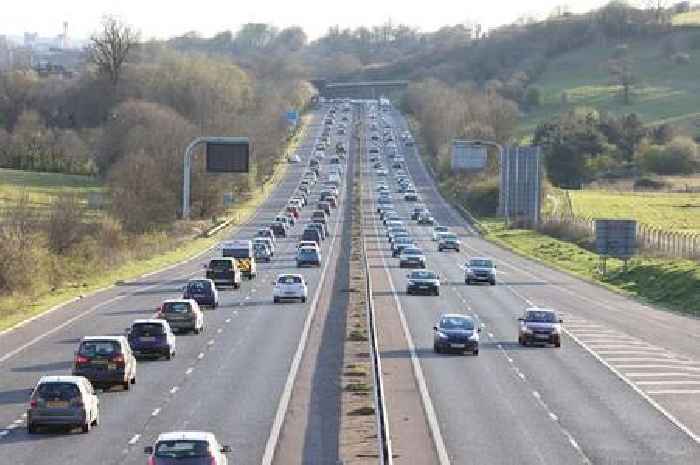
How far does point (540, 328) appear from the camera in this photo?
51.1 m

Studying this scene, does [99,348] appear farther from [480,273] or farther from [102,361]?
[480,273]

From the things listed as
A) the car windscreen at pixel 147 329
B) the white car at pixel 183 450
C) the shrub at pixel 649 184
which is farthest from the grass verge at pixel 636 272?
the shrub at pixel 649 184

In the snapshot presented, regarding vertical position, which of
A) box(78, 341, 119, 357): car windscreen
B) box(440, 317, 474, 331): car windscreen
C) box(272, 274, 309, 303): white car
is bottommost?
box(272, 274, 309, 303): white car

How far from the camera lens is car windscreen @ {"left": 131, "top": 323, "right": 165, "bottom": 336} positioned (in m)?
44.9

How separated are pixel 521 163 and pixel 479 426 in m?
88.9

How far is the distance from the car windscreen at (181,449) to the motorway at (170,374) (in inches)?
156

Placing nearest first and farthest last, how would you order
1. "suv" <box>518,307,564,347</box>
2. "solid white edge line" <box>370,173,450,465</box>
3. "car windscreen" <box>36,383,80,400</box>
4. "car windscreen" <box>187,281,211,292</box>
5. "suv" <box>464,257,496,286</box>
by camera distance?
→ "solid white edge line" <box>370,173,450,465</box>
"car windscreen" <box>36,383,80,400</box>
"suv" <box>518,307,564,347</box>
"car windscreen" <box>187,281,211,292</box>
"suv" <box>464,257,496,286</box>

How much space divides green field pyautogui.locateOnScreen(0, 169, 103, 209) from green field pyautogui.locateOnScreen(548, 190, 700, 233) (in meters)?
42.5

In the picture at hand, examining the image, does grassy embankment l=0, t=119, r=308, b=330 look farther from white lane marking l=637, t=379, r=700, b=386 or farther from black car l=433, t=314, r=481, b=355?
white lane marking l=637, t=379, r=700, b=386

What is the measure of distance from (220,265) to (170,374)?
31.0m

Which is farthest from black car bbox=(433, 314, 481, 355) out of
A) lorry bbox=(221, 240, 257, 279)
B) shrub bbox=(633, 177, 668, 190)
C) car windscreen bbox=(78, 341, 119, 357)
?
shrub bbox=(633, 177, 668, 190)

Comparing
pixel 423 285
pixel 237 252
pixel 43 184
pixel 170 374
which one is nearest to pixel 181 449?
pixel 170 374

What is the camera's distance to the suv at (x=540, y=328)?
2010 inches

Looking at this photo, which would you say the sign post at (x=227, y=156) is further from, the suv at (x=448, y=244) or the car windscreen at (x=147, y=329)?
the car windscreen at (x=147, y=329)
